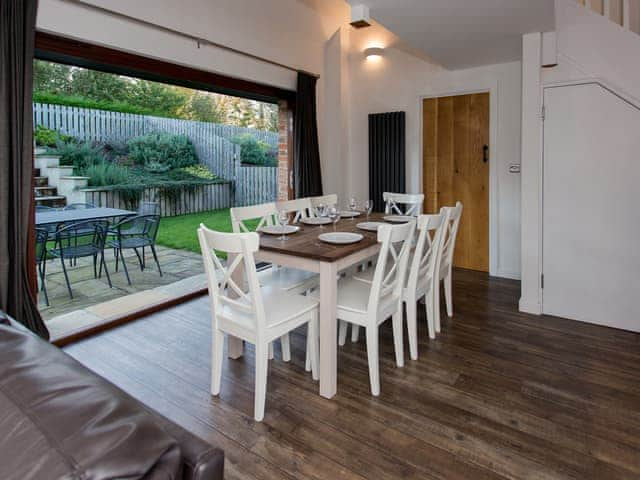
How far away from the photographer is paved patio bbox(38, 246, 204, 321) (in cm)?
348

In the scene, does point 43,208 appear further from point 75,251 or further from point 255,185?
point 255,185

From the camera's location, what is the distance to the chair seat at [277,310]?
2244 mm

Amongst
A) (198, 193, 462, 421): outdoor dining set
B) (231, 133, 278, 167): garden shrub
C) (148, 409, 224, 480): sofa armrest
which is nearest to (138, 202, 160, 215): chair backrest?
(231, 133, 278, 167): garden shrub

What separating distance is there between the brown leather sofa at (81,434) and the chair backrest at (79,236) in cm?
281

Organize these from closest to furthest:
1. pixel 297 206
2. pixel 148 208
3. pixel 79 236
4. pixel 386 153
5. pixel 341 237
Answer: pixel 341 237, pixel 79 236, pixel 297 206, pixel 148 208, pixel 386 153

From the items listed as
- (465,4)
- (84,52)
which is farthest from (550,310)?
(84,52)

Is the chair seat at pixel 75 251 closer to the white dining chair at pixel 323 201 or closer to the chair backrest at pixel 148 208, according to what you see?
the chair backrest at pixel 148 208

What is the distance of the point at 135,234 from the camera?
13.0 feet

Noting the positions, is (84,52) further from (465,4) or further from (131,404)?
(131,404)

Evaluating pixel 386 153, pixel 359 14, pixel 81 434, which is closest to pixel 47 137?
pixel 359 14

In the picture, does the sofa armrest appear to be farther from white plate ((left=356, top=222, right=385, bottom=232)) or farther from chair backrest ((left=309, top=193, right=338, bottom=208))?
chair backrest ((left=309, top=193, right=338, bottom=208))

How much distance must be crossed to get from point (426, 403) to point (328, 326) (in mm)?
667

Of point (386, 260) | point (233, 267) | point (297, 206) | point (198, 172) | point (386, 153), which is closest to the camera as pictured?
point (233, 267)

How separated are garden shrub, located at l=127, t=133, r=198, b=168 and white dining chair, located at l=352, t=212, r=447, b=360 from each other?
2159mm
